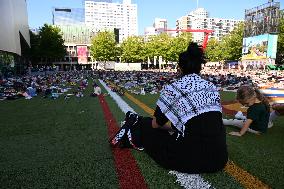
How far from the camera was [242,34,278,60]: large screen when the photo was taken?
63.8 m

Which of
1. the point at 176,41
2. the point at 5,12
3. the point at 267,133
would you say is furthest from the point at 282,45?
the point at 267,133

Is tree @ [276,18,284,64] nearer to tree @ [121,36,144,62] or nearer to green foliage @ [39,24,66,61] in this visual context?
tree @ [121,36,144,62]

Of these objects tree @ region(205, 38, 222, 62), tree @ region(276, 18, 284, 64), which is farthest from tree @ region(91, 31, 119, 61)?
tree @ region(276, 18, 284, 64)

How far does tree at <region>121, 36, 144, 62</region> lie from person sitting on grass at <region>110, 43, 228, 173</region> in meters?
86.3

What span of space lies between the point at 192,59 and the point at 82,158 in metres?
2.15

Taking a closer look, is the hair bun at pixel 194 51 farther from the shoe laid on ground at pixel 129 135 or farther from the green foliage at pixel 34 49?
the green foliage at pixel 34 49

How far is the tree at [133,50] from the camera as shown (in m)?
89.1

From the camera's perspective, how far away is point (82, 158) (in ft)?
14.1

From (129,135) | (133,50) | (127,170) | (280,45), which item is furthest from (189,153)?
(133,50)

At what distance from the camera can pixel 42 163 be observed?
162 inches

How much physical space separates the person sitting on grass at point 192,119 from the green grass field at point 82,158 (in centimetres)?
27

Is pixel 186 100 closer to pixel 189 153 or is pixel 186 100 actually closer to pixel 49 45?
pixel 189 153

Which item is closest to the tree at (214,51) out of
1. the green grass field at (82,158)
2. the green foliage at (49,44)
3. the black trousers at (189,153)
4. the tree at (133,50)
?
the tree at (133,50)

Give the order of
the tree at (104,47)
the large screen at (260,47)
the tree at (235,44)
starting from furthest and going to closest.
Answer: the tree at (104,47) → the tree at (235,44) → the large screen at (260,47)
